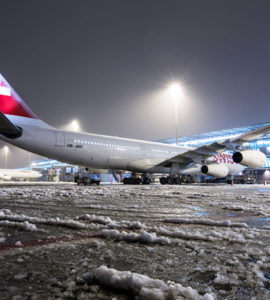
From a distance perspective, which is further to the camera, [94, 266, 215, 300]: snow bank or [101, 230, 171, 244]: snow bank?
[101, 230, 171, 244]: snow bank

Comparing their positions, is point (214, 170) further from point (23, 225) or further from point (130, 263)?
point (130, 263)

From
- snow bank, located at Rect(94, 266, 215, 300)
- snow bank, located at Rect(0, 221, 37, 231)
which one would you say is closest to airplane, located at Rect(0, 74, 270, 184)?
snow bank, located at Rect(0, 221, 37, 231)

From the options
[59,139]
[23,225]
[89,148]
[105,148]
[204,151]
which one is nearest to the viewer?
[23,225]

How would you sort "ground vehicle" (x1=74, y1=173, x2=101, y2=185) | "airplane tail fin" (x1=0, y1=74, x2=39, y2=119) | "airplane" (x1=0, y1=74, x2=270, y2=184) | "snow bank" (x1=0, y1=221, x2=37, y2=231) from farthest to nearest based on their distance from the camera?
"ground vehicle" (x1=74, y1=173, x2=101, y2=185) → "airplane tail fin" (x1=0, y1=74, x2=39, y2=119) → "airplane" (x1=0, y1=74, x2=270, y2=184) → "snow bank" (x1=0, y1=221, x2=37, y2=231)

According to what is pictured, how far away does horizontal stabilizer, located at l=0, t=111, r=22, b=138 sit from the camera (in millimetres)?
11523

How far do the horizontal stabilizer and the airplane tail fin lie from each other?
181 centimetres

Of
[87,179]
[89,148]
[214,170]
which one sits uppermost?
[89,148]

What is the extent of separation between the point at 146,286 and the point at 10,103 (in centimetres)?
1541

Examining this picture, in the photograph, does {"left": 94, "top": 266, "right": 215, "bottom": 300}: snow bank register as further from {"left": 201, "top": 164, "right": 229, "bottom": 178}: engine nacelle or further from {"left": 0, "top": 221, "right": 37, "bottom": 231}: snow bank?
{"left": 201, "top": 164, "right": 229, "bottom": 178}: engine nacelle

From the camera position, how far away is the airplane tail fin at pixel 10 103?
45.9 feet

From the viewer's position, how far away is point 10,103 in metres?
14.2

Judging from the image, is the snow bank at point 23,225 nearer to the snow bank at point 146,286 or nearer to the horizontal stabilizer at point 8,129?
the snow bank at point 146,286

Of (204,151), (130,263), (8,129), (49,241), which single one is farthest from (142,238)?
(204,151)

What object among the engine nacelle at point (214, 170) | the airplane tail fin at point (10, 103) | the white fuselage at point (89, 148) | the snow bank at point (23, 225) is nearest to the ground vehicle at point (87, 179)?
the white fuselage at point (89, 148)
